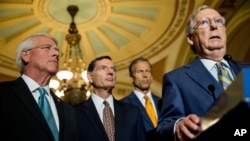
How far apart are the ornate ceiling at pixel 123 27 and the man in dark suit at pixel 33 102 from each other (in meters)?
5.07

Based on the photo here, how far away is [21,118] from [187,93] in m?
0.94

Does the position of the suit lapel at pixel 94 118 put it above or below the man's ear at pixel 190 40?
below

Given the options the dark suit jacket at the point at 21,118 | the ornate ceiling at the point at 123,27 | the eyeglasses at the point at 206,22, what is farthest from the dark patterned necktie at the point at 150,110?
the ornate ceiling at the point at 123,27

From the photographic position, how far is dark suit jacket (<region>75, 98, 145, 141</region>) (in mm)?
2709

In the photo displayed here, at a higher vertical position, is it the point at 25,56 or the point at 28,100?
the point at 25,56

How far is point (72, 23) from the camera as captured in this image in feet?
28.2

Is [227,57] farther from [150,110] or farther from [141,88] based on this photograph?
[141,88]

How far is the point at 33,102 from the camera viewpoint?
7.38 feet

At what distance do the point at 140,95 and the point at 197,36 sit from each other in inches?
61.6

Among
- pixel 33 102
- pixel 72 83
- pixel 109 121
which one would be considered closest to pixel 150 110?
pixel 109 121

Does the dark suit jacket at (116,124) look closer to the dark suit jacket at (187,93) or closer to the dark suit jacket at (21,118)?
the dark suit jacket at (21,118)

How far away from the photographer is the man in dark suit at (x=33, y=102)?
2.14m

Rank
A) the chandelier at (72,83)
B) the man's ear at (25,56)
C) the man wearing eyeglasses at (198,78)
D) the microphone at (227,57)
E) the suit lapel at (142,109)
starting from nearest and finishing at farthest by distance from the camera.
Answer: the man wearing eyeglasses at (198,78), the microphone at (227,57), the man's ear at (25,56), the suit lapel at (142,109), the chandelier at (72,83)

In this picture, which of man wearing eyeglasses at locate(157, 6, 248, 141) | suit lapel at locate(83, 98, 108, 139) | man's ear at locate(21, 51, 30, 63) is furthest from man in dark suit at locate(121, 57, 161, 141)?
man wearing eyeglasses at locate(157, 6, 248, 141)
